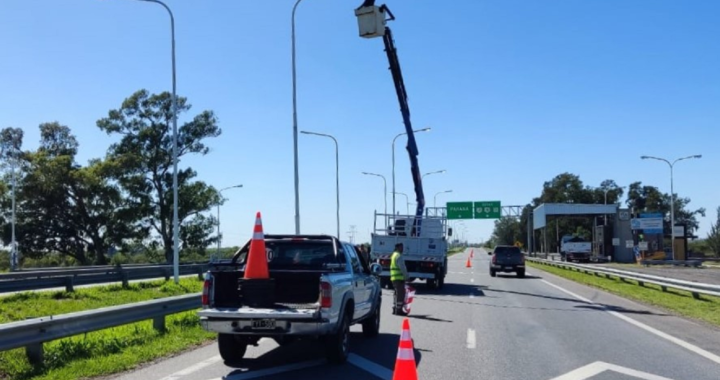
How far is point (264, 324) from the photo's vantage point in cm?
853

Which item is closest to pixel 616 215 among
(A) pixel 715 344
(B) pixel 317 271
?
(A) pixel 715 344

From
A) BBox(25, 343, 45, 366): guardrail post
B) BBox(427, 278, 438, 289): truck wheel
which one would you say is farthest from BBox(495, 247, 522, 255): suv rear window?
BBox(25, 343, 45, 366): guardrail post

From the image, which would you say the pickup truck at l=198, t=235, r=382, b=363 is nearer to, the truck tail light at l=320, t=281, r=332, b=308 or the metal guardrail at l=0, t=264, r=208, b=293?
the truck tail light at l=320, t=281, r=332, b=308

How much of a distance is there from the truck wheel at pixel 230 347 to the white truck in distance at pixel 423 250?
15.0m

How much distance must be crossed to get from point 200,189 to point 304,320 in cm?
5704

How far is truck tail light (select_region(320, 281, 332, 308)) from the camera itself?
862 centimetres

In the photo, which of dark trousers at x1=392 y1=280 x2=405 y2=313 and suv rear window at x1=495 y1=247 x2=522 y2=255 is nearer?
dark trousers at x1=392 y1=280 x2=405 y2=313

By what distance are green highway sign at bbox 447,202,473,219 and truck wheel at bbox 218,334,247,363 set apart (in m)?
54.3

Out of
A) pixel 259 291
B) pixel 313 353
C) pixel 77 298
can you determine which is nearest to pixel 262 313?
pixel 259 291

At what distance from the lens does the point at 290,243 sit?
1063cm

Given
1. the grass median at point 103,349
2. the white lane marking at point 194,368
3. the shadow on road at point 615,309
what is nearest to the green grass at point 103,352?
the grass median at point 103,349

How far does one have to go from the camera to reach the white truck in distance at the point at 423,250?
2516 centimetres

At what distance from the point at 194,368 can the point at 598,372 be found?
17.2ft

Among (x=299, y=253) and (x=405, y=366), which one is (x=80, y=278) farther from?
(x=405, y=366)
